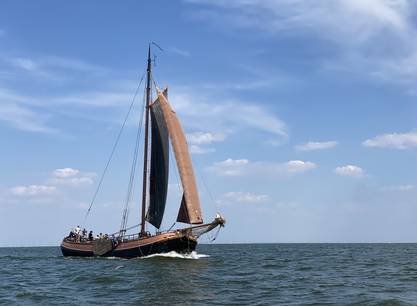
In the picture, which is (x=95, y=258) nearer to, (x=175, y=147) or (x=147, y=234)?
(x=147, y=234)

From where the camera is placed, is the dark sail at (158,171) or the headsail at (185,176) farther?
the dark sail at (158,171)

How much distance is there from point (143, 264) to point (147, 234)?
11.4 m

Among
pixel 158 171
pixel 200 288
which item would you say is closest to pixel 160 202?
pixel 158 171

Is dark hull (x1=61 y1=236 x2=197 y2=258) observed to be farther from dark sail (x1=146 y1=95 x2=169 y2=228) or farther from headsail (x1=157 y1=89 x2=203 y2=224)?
dark sail (x1=146 y1=95 x2=169 y2=228)

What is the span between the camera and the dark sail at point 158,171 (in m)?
57.4

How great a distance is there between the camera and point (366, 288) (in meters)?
31.0

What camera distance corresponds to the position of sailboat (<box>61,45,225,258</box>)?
176 ft

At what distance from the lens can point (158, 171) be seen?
58.1 meters

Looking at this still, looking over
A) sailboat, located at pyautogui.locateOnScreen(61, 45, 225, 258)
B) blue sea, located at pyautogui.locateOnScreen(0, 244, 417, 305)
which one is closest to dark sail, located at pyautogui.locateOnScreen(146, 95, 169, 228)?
sailboat, located at pyautogui.locateOnScreen(61, 45, 225, 258)

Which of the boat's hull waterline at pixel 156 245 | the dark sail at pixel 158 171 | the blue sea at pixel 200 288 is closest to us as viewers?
the blue sea at pixel 200 288

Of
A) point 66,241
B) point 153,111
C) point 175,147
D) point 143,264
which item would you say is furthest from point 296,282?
point 66,241

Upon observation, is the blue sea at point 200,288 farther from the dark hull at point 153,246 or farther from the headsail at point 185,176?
the headsail at point 185,176

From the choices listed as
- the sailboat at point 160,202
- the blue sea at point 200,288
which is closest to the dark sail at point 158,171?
the sailboat at point 160,202

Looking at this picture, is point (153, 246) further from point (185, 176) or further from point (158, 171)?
point (158, 171)
